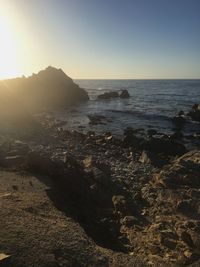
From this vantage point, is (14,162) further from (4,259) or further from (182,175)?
(4,259)

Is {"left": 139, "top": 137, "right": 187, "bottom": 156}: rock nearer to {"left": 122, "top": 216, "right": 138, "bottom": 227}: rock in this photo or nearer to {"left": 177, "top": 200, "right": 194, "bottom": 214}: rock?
{"left": 177, "top": 200, "right": 194, "bottom": 214}: rock

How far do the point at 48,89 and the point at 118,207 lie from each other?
60.0 m

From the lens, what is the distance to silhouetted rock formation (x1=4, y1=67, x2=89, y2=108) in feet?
222

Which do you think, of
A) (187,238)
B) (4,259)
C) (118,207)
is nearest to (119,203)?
(118,207)

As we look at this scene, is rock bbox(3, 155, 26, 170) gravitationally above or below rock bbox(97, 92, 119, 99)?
Answer: above

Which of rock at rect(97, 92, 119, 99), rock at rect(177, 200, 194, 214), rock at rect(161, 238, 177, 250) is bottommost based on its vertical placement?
rock at rect(97, 92, 119, 99)

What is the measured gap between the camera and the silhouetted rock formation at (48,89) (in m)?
67.7

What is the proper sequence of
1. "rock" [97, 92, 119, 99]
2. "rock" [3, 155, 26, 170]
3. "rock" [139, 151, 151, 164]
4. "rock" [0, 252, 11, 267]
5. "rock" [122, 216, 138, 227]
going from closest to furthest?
"rock" [0, 252, 11, 267]
"rock" [122, 216, 138, 227]
"rock" [3, 155, 26, 170]
"rock" [139, 151, 151, 164]
"rock" [97, 92, 119, 99]

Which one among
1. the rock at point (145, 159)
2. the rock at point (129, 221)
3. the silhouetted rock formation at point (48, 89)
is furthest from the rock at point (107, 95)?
the rock at point (129, 221)

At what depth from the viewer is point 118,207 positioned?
1302 centimetres

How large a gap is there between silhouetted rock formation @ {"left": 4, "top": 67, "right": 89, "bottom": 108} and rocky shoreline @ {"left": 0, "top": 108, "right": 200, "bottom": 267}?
4692cm

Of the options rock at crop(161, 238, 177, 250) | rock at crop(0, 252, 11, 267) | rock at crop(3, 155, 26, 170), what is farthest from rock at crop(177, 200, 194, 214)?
rock at crop(3, 155, 26, 170)

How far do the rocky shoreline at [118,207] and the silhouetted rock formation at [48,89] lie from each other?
46917 mm

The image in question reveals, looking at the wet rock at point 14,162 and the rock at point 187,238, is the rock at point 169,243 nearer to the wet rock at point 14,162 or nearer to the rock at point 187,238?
the rock at point 187,238
